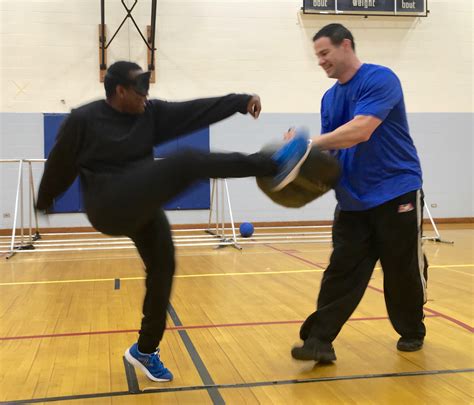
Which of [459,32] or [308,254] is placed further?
[459,32]

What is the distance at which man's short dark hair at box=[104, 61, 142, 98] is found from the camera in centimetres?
234

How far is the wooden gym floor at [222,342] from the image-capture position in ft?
8.33

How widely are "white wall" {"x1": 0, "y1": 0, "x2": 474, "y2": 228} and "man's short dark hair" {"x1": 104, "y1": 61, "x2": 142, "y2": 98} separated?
8117 millimetres

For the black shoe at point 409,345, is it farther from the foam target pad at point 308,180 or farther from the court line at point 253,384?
the foam target pad at point 308,180

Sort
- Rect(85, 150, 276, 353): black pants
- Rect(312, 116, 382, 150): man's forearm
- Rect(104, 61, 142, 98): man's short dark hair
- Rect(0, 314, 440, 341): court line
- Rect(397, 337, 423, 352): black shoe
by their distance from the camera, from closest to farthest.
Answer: Rect(85, 150, 276, 353): black pants → Rect(104, 61, 142, 98): man's short dark hair → Rect(312, 116, 382, 150): man's forearm → Rect(397, 337, 423, 352): black shoe → Rect(0, 314, 440, 341): court line

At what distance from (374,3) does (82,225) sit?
7.11 metres

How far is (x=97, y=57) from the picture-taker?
10.2 metres

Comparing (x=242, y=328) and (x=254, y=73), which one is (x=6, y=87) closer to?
(x=254, y=73)

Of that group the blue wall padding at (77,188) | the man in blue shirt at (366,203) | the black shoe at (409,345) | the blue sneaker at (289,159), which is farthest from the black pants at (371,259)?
the blue wall padding at (77,188)

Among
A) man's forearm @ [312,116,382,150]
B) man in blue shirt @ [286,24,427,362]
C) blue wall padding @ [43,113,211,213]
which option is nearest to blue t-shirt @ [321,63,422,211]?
man in blue shirt @ [286,24,427,362]

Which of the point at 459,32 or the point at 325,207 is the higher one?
the point at 459,32

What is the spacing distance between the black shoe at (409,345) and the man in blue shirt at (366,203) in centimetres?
21

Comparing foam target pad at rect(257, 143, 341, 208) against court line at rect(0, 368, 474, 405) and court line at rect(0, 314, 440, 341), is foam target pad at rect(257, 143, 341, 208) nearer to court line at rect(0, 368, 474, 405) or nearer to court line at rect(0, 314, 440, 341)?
court line at rect(0, 368, 474, 405)

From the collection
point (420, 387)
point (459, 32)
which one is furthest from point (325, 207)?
point (420, 387)
